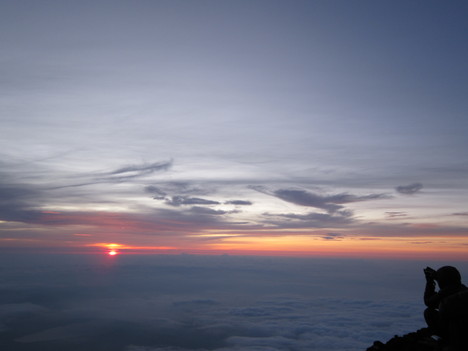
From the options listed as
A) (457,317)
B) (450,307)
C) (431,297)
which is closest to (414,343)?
(431,297)

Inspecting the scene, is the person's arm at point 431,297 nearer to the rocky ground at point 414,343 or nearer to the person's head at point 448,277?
the person's head at point 448,277

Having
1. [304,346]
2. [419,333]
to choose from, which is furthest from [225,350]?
[419,333]

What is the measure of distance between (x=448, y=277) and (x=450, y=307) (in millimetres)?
906

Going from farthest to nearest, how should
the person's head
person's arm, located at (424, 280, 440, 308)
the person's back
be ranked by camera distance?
person's arm, located at (424, 280, 440, 308)
the person's head
the person's back

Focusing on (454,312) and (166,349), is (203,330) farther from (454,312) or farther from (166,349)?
(454,312)

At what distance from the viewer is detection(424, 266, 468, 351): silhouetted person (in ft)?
23.5

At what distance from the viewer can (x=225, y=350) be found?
5846 inches

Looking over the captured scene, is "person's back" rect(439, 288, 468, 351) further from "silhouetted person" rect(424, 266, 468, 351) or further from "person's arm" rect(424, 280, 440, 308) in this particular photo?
"person's arm" rect(424, 280, 440, 308)

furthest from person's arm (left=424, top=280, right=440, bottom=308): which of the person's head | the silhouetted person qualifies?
the person's head

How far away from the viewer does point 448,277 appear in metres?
7.84

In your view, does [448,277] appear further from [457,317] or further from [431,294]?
[457,317]

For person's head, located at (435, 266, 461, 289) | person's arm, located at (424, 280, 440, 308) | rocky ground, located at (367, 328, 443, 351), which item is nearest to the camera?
person's head, located at (435, 266, 461, 289)

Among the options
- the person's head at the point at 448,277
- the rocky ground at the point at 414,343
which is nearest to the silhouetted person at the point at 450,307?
the person's head at the point at 448,277

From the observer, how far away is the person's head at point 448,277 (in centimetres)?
778
